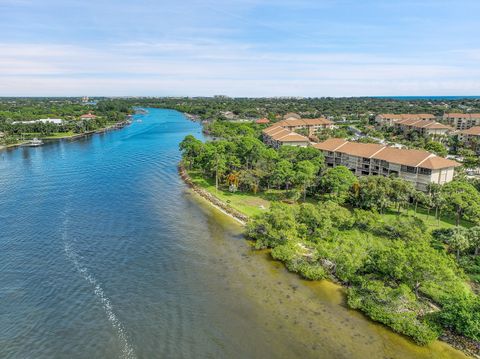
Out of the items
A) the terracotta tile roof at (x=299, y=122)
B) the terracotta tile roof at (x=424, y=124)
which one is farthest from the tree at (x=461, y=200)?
the terracotta tile roof at (x=299, y=122)

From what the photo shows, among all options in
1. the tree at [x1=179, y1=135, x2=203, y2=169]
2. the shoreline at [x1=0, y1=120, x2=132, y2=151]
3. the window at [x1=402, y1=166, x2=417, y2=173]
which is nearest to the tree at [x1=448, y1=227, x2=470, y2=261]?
the window at [x1=402, y1=166, x2=417, y2=173]

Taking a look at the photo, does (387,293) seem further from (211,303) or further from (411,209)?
(411,209)

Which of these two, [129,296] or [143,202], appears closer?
[129,296]

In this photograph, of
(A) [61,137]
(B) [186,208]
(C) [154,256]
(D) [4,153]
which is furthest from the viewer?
(A) [61,137]

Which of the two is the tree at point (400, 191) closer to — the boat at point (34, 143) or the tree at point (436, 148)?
the tree at point (436, 148)

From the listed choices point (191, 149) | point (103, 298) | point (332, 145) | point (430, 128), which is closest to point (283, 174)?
point (332, 145)

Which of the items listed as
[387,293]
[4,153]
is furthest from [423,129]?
[4,153]

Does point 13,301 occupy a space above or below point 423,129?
below
